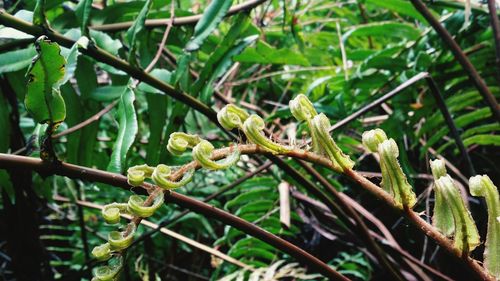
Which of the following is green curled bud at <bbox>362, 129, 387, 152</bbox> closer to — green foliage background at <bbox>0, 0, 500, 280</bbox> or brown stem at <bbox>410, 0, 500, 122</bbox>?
green foliage background at <bbox>0, 0, 500, 280</bbox>

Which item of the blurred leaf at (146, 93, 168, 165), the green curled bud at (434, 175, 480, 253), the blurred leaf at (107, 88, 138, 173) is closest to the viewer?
the green curled bud at (434, 175, 480, 253)

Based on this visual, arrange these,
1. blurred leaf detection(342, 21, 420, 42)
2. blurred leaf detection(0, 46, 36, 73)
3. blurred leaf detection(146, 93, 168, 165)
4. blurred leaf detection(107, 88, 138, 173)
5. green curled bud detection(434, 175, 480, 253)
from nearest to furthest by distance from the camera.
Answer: green curled bud detection(434, 175, 480, 253), blurred leaf detection(107, 88, 138, 173), blurred leaf detection(0, 46, 36, 73), blurred leaf detection(146, 93, 168, 165), blurred leaf detection(342, 21, 420, 42)

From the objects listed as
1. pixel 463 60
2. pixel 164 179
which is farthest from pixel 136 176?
pixel 463 60

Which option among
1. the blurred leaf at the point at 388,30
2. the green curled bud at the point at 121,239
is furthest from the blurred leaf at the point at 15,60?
the blurred leaf at the point at 388,30

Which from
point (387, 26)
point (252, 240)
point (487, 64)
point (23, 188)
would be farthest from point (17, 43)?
point (487, 64)

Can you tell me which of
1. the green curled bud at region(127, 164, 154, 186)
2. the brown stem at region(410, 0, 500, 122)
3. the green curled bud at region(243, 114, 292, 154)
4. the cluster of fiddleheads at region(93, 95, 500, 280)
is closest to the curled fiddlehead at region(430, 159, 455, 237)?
the cluster of fiddleheads at region(93, 95, 500, 280)

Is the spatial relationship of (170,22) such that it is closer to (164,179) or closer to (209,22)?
(209,22)

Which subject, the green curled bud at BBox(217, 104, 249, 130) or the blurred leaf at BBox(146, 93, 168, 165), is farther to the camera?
the blurred leaf at BBox(146, 93, 168, 165)

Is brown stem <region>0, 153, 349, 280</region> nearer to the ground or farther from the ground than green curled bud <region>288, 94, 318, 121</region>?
nearer to the ground

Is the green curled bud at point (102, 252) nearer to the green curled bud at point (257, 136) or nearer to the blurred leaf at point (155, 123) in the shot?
the green curled bud at point (257, 136)
